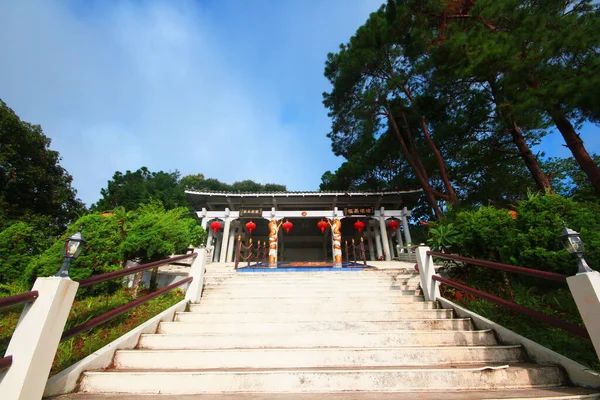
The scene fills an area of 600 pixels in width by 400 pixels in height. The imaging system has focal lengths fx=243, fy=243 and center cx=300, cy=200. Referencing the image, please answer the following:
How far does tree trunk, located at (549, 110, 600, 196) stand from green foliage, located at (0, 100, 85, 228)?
20717mm

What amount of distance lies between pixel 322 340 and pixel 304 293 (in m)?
1.95

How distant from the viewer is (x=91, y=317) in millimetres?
3934

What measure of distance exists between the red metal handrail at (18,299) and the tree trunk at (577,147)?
10846mm

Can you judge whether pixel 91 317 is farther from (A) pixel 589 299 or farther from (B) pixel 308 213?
(B) pixel 308 213

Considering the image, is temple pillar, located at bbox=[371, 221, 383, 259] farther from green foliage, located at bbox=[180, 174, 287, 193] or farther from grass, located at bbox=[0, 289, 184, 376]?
green foliage, located at bbox=[180, 174, 287, 193]

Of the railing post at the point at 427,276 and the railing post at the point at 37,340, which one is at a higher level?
the railing post at the point at 427,276

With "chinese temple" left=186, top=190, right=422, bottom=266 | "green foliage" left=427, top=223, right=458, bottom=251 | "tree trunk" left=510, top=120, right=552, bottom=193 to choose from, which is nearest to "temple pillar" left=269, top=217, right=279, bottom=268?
"chinese temple" left=186, top=190, right=422, bottom=266

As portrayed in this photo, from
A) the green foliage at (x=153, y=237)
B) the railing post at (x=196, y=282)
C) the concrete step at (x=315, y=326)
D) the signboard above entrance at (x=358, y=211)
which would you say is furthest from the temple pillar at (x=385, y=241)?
the railing post at (x=196, y=282)

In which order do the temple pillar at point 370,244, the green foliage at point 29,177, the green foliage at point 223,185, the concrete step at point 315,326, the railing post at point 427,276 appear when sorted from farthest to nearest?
the green foliage at point 223,185 < the temple pillar at point 370,244 < the green foliage at point 29,177 < the railing post at point 427,276 < the concrete step at point 315,326

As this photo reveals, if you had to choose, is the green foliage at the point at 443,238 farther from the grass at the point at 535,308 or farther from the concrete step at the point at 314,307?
the concrete step at the point at 314,307

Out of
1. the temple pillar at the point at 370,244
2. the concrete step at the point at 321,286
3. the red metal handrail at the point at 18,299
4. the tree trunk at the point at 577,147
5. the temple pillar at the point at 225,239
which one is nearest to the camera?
the red metal handrail at the point at 18,299

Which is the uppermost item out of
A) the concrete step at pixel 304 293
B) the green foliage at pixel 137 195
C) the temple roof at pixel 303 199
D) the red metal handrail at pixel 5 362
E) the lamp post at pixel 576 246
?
the green foliage at pixel 137 195

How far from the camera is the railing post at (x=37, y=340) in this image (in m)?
1.51

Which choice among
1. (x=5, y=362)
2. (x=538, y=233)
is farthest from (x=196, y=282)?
(x=538, y=233)
